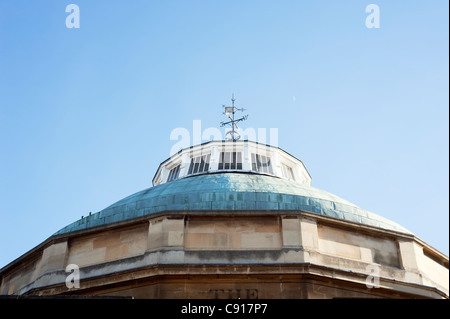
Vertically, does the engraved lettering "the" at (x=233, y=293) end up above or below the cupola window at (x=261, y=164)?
below

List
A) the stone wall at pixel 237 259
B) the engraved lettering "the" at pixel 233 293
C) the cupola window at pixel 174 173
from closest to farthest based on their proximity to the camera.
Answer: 1. the engraved lettering "the" at pixel 233 293
2. the stone wall at pixel 237 259
3. the cupola window at pixel 174 173

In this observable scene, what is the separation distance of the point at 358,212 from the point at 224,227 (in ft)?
15.3

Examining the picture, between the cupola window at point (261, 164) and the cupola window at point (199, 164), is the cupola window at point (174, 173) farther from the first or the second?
the cupola window at point (261, 164)

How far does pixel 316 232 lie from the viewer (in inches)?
693

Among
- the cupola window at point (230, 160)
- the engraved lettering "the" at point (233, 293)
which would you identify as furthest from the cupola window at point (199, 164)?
the engraved lettering "the" at point (233, 293)

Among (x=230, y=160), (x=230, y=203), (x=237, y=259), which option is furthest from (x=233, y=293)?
(x=230, y=160)

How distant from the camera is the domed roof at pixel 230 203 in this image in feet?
60.8

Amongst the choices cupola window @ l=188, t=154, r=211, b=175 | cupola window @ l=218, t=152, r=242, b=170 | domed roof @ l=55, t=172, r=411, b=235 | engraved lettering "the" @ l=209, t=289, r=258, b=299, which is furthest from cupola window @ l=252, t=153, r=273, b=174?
engraved lettering "the" @ l=209, t=289, r=258, b=299

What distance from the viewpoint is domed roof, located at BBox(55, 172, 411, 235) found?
18.5m

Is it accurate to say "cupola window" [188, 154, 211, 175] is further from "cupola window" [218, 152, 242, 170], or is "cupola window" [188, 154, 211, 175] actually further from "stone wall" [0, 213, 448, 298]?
"stone wall" [0, 213, 448, 298]

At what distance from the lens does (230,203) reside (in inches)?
734
